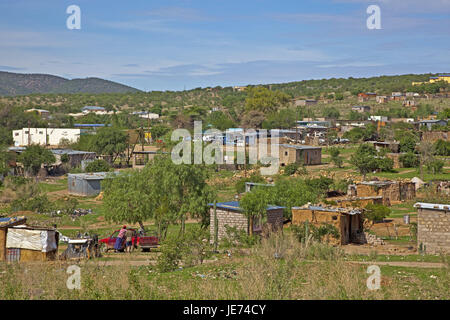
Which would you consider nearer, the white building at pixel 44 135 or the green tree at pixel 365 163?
the green tree at pixel 365 163

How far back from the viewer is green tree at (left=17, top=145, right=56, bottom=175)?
4707 cm

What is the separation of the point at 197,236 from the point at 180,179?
5917 millimetres

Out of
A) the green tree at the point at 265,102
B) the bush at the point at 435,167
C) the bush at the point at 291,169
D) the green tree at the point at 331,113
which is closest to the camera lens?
the bush at the point at 435,167

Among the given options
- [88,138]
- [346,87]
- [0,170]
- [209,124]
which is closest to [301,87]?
[346,87]

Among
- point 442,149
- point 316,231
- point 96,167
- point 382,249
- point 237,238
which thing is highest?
point 442,149

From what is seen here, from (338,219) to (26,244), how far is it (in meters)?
10.9

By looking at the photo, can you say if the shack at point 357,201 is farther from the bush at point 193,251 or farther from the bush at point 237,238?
the bush at point 193,251

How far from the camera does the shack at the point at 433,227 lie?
18.4m

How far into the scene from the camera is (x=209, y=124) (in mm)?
73250

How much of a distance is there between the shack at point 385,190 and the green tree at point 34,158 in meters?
25.4

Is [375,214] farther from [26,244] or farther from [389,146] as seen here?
[389,146]

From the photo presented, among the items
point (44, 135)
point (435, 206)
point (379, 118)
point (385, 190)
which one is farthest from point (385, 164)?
point (44, 135)

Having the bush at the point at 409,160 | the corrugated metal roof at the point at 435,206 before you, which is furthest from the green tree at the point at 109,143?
the corrugated metal roof at the point at 435,206

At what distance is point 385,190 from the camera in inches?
1282
